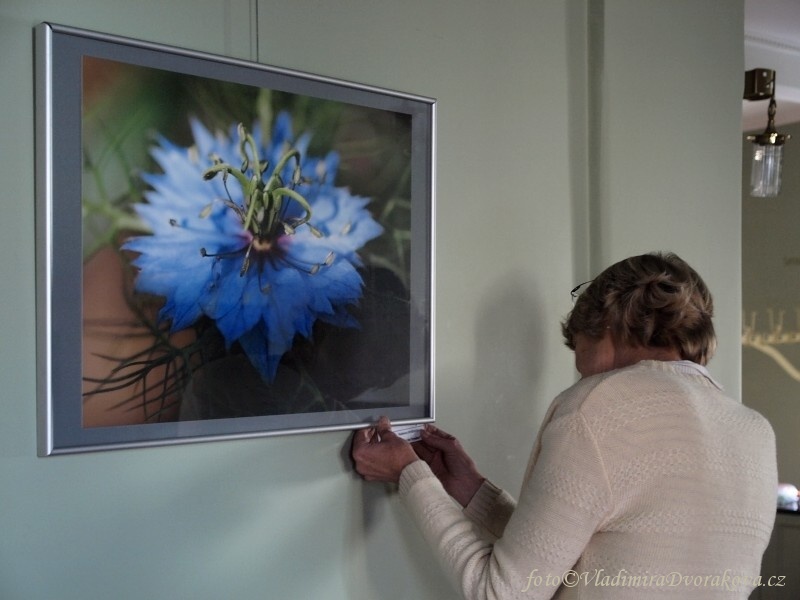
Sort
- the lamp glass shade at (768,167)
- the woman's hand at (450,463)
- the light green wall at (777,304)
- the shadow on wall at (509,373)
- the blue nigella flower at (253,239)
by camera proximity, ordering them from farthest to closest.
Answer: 1. the light green wall at (777,304)
2. the lamp glass shade at (768,167)
3. the shadow on wall at (509,373)
4. the woman's hand at (450,463)
5. the blue nigella flower at (253,239)

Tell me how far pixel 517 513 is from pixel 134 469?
0.60 m

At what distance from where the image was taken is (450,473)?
5.66 feet

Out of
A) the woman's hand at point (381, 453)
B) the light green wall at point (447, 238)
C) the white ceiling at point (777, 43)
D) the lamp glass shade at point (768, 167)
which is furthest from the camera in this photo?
the white ceiling at point (777, 43)

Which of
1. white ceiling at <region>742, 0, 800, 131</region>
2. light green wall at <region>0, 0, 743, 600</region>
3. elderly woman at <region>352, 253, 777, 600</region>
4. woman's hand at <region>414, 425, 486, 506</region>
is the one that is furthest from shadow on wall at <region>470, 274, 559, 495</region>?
white ceiling at <region>742, 0, 800, 131</region>

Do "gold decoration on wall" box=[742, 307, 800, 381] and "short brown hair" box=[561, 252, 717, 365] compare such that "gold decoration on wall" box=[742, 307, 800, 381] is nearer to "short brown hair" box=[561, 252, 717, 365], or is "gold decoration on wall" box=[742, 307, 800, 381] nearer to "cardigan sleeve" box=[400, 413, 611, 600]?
"short brown hair" box=[561, 252, 717, 365]

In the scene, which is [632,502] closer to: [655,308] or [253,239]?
[655,308]

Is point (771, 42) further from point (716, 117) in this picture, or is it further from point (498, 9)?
point (498, 9)

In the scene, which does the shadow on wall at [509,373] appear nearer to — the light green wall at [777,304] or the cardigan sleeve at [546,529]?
the cardigan sleeve at [546,529]

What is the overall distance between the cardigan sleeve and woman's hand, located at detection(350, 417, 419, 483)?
0.65ft

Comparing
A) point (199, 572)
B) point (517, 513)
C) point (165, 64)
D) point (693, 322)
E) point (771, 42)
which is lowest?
point (199, 572)

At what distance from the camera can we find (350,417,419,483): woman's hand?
5.23 feet

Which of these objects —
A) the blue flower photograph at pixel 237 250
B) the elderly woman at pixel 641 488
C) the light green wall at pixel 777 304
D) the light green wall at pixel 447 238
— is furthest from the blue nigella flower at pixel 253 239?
the light green wall at pixel 777 304

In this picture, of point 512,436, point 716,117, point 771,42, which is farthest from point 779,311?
point 512,436

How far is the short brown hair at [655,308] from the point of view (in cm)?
147
